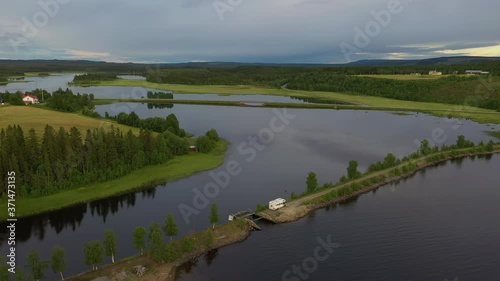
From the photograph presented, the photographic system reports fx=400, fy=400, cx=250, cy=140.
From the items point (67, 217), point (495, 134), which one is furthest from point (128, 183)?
point (495, 134)

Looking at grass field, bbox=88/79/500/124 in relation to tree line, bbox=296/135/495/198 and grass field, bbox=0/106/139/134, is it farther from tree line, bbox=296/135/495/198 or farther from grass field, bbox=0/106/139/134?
grass field, bbox=0/106/139/134

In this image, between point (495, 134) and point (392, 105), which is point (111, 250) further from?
point (392, 105)

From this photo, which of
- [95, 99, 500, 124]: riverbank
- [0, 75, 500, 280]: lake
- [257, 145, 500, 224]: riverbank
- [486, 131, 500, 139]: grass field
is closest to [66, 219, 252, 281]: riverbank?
[0, 75, 500, 280]: lake

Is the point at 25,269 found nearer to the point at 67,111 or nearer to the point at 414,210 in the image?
the point at 414,210

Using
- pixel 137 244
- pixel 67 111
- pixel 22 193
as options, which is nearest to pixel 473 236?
pixel 137 244

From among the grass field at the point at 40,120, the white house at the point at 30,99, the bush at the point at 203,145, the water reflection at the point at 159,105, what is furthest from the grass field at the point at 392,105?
the bush at the point at 203,145
